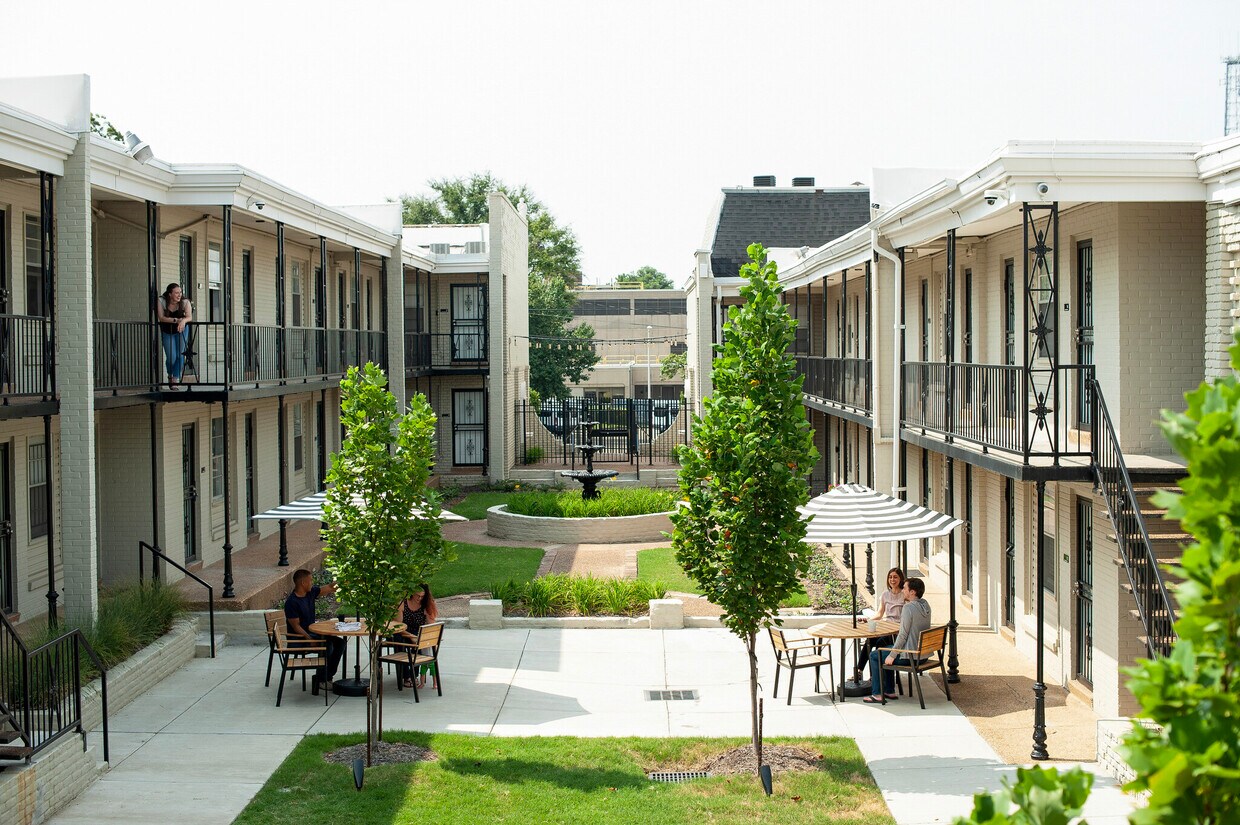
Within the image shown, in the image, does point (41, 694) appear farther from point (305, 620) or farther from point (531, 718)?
point (531, 718)

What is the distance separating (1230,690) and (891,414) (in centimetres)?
1662

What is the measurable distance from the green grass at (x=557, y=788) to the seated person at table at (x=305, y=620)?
2.20 meters

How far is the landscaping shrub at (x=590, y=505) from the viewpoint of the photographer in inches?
1094

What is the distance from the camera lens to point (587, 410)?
3816 cm

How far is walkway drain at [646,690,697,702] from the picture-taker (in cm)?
1478

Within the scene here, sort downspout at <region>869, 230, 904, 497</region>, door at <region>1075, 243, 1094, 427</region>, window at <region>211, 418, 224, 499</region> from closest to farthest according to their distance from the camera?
door at <region>1075, 243, 1094, 427</region> → downspout at <region>869, 230, 904, 497</region> → window at <region>211, 418, 224, 499</region>

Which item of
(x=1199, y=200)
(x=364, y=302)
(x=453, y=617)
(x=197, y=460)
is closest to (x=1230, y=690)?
(x=1199, y=200)

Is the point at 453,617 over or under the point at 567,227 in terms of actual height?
under

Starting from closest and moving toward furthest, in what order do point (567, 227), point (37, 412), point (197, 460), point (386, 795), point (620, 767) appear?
point (386, 795) → point (620, 767) → point (37, 412) → point (197, 460) → point (567, 227)

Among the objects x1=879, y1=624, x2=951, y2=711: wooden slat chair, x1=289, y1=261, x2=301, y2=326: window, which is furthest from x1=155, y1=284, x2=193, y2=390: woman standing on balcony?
x1=879, y1=624, x2=951, y2=711: wooden slat chair

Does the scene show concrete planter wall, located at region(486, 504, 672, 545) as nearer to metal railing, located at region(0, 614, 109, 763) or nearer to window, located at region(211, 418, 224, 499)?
window, located at region(211, 418, 224, 499)

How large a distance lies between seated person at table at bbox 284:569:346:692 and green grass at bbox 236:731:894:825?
86.7 inches

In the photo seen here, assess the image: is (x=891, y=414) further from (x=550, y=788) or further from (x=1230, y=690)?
(x=1230, y=690)

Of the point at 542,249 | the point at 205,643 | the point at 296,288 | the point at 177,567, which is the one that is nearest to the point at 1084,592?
the point at 205,643
